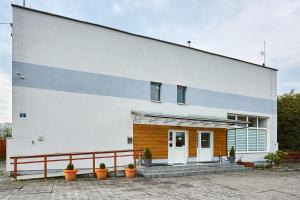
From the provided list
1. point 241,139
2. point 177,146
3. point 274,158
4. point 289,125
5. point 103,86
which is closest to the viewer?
point 103,86

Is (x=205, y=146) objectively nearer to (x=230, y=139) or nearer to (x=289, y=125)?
(x=230, y=139)

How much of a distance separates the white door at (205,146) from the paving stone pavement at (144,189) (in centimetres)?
496

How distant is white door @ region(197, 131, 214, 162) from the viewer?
56.4 ft

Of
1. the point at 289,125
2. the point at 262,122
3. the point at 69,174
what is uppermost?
the point at 262,122

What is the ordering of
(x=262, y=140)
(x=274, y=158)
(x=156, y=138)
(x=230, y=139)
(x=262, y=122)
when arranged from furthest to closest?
1. (x=262, y=122)
2. (x=262, y=140)
3. (x=274, y=158)
4. (x=230, y=139)
5. (x=156, y=138)

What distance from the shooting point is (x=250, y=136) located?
20.1 metres

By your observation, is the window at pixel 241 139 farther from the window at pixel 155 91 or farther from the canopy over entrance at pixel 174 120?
the window at pixel 155 91

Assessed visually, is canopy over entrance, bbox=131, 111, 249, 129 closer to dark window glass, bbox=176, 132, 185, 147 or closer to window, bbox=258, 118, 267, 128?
dark window glass, bbox=176, 132, 185, 147

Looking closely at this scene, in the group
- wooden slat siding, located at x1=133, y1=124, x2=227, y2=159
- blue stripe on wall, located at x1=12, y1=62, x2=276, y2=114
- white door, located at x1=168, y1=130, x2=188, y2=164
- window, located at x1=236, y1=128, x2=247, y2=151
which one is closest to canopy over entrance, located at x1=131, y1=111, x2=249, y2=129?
wooden slat siding, located at x1=133, y1=124, x2=227, y2=159

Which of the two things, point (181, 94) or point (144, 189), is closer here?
point (144, 189)

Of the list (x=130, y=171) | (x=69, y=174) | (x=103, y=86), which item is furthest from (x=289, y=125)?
(x=69, y=174)

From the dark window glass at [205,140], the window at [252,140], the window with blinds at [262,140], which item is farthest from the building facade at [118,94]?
the window with blinds at [262,140]

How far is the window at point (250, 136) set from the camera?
1914 centimetres

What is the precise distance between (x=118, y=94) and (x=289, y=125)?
16.3 meters
